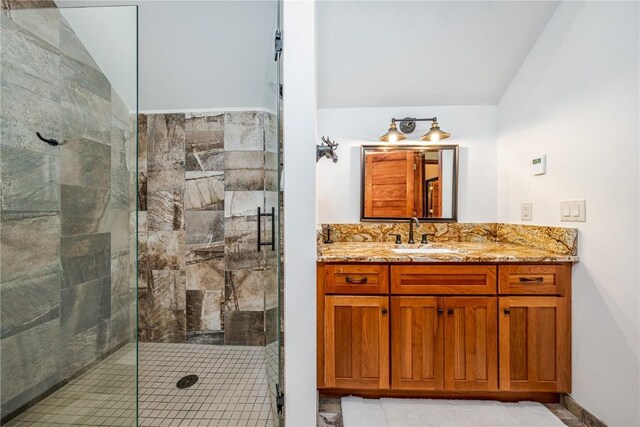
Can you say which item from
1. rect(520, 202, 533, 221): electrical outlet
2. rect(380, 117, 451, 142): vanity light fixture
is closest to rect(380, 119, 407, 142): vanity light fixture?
rect(380, 117, 451, 142): vanity light fixture

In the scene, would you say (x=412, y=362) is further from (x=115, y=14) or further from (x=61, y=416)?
(x=115, y=14)

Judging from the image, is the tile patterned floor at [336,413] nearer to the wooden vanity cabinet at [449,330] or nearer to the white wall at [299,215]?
the wooden vanity cabinet at [449,330]

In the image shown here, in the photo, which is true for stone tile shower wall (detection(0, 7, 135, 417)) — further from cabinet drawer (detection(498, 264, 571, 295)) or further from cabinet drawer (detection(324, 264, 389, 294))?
cabinet drawer (detection(498, 264, 571, 295))

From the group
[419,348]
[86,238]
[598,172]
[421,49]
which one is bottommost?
[419,348]

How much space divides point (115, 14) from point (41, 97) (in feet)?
1.94

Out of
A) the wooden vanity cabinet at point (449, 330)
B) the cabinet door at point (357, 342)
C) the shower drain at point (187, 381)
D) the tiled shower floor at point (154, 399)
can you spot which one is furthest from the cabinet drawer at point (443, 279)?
the shower drain at point (187, 381)

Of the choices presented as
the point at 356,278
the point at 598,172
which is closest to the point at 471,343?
the point at 356,278

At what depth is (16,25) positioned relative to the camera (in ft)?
4.53

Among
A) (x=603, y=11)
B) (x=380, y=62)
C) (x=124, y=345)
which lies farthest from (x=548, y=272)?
(x=124, y=345)

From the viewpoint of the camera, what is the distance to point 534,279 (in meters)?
1.53

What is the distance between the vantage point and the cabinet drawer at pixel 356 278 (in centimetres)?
156

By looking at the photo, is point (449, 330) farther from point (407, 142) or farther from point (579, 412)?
point (407, 142)

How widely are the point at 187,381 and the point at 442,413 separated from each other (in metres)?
1.58

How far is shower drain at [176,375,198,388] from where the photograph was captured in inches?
69.1
